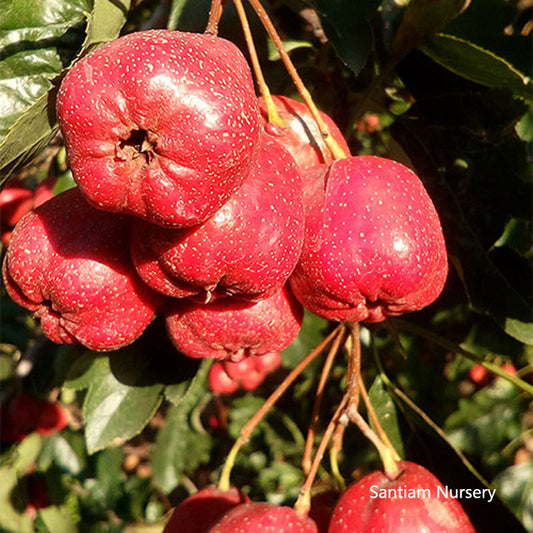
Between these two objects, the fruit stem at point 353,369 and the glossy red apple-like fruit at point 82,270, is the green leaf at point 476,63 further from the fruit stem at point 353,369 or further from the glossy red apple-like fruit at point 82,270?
the glossy red apple-like fruit at point 82,270

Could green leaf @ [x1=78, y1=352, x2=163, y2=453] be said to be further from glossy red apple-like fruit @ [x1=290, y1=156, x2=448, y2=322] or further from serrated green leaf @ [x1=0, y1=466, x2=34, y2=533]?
serrated green leaf @ [x1=0, y1=466, x2=34, y2=533]

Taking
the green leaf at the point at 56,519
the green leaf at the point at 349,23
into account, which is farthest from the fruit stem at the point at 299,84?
the green leaf at the point at 56,519

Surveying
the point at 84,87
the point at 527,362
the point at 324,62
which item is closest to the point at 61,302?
the point at 84,87

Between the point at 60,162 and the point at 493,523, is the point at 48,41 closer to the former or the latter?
the point at 60,162

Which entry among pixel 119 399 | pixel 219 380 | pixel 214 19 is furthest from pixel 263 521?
pixel 219 380

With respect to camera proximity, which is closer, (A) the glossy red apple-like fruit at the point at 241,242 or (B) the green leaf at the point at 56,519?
(A) the glossy red apple-like fruit at the point at 241,242

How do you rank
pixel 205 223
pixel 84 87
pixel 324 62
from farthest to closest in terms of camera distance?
pixel 324 62
pixel 205 223
pixel 84 87
